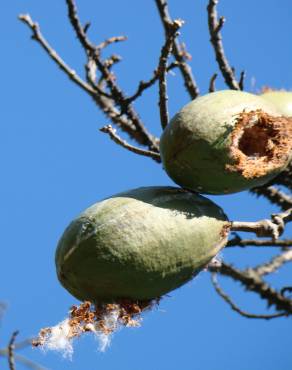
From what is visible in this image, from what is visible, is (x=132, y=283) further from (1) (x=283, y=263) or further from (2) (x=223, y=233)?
(1) (x=283, y=263)

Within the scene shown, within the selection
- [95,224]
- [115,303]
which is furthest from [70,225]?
[115,303]

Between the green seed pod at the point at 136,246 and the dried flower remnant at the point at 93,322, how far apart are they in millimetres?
35

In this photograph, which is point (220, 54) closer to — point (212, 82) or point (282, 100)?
point (212, 82)

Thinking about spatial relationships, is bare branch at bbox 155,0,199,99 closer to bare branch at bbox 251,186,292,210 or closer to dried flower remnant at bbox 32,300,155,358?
bare branch at bbox 251,186,292,210

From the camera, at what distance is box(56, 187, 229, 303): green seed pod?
7.79 feet

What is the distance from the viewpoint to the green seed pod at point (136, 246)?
7.79 feet

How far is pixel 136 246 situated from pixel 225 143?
19.7 inches

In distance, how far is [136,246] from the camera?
2369 mm

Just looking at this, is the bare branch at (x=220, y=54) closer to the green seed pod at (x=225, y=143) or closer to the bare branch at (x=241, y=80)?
the bare branch at (x=241, y=80)

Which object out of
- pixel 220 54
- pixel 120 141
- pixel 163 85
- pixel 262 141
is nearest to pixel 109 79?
pixel 220 54

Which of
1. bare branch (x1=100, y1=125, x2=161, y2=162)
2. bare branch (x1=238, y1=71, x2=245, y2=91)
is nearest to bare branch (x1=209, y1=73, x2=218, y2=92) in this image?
bare branch (x1=238, y1=71, x2=245, y2=91)

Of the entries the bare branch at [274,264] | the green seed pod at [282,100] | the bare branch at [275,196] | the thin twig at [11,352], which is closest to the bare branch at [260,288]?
the bare branch at [274,264]

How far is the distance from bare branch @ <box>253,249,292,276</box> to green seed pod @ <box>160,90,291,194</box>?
1.32 m

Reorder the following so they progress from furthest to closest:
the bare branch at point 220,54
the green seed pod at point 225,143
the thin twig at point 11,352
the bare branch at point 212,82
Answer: the bare branch at point 220,54 → the bare branch at point 212,82 → the thin twig at point 11,352 → the green seed pod at point 225,143
